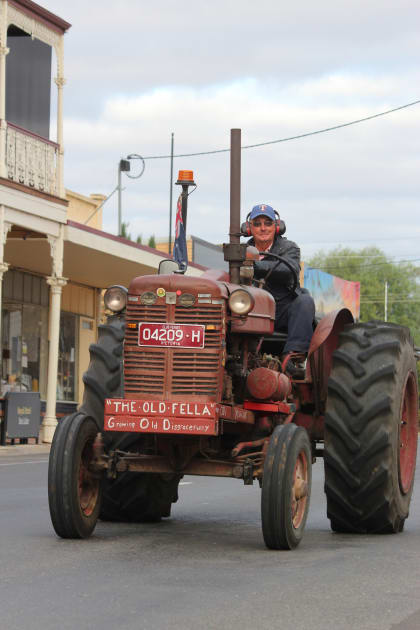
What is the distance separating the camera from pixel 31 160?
25.1 m

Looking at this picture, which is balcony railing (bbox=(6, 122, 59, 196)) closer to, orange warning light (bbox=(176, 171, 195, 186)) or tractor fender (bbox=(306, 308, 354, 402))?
orange warning light (bbox=(176, 171, 195, 186))

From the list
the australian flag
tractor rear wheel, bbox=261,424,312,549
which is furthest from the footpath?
tractor rear wheel, bbox=261,424,312,549

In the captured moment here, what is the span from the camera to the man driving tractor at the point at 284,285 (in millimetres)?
9203

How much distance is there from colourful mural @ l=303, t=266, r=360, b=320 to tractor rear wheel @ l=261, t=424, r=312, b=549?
49655mm

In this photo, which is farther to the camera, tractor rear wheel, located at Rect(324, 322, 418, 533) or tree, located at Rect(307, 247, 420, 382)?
tree, located at Rect(307, 247, 420, 382)

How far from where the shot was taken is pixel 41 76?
86.1 ft

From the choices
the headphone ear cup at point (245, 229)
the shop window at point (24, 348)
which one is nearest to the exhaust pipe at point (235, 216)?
the headphone ear cup at point (245, 229)

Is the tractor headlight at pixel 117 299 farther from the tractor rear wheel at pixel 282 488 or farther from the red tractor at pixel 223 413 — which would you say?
the tractor rear wheel at pixel 282 488

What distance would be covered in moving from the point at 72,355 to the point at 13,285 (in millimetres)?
4384

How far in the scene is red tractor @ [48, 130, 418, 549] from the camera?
308 inches

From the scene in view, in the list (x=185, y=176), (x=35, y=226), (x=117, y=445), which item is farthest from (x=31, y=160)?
(x=117, y=445)

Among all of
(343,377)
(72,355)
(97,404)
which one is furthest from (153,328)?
(72,355)

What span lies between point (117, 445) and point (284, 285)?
75.4 inches

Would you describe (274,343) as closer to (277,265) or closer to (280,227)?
(277,265)
